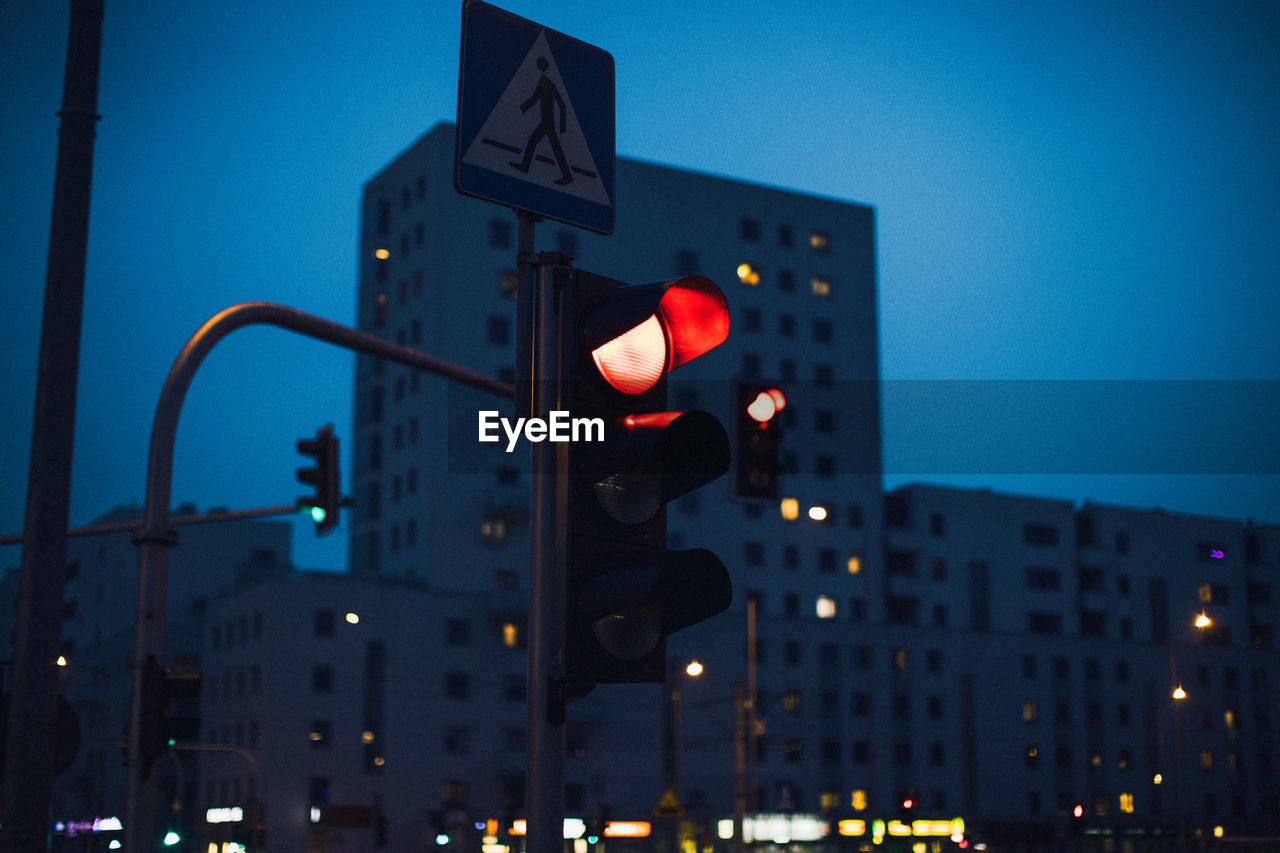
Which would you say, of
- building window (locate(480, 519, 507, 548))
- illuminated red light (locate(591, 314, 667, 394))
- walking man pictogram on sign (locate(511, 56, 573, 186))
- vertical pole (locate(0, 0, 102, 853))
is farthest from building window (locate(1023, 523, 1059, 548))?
illuminated red light (locate(591, 314, 667, 394))

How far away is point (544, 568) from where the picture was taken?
438cm

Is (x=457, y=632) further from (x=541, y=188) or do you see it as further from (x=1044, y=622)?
(x=541, y=188)

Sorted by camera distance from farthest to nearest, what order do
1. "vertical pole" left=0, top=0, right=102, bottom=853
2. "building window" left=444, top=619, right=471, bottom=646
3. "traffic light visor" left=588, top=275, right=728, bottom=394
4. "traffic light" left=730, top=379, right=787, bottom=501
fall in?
"building window" left=444, top=619, right=471, bottom=646 → "traffic light" left=730, top=379, right=787, bottom=501 → "vertical pole" left=0, top=0, right=102, bottom=853 → "traffic light visor" left=588, top=275, right=728, bottom=394

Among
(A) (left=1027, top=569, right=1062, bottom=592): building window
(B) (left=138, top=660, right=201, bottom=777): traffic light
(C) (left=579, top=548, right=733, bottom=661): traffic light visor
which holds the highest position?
(A) (left=1027, top=569, right=1062, bottom=592): building window

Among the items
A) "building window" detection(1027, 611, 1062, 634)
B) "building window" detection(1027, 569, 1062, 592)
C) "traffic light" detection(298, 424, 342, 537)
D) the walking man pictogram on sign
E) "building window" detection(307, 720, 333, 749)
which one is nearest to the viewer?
the walking man pictogram on sign

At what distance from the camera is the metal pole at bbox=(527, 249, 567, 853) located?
4246 mm

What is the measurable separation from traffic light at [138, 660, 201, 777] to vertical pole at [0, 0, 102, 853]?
3448mm

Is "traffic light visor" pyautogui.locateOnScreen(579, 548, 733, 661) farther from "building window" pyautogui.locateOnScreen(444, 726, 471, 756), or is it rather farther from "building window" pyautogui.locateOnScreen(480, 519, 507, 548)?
"building window" pyautogui.locateOnScreen(480, 519, 507, 548)

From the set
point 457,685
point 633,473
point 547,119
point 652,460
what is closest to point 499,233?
point 457,685

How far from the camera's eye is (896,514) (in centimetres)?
8575

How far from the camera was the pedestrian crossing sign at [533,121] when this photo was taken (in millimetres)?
4875

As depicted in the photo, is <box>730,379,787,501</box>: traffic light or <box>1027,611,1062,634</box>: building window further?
<box>1027,611,1062,634</box>: building window

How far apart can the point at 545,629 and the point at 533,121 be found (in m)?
1.82

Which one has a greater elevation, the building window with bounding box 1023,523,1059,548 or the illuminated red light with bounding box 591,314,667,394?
the building window with bounding box 1023,523,1059,548
